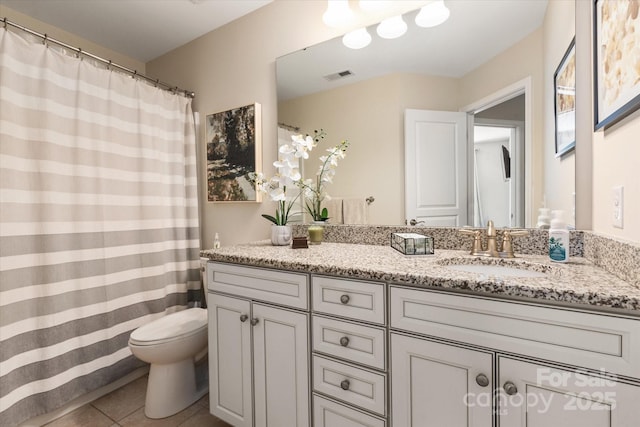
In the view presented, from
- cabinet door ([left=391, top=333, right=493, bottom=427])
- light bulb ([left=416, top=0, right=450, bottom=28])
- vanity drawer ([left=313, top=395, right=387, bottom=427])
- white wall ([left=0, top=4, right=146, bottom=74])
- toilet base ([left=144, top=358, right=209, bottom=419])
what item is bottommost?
toilet base ([left=144, top=358, right=209, bottom=419])

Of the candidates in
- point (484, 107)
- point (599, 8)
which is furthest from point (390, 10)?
point (599, 8)

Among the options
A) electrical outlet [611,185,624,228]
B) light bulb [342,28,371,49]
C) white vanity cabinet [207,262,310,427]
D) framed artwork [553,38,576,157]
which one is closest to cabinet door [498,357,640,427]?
electrical outlet [611,185,624,228]

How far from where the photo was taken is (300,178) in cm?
180

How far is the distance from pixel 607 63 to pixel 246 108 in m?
1.84

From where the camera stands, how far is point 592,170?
111cm

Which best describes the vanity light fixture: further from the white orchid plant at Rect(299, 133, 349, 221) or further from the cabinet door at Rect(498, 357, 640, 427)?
the cabinet door at Rect(498, 357, 640, 427)

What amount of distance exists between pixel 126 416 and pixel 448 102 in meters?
2.37

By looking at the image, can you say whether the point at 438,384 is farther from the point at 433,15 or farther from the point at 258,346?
the point at 433,15

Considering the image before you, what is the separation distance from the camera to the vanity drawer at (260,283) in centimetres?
118

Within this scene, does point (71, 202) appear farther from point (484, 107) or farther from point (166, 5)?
A: point (484, 107)

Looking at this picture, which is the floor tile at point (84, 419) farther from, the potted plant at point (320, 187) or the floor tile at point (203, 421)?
the potted plant at point (320, 187)

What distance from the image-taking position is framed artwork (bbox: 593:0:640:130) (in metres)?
0.77

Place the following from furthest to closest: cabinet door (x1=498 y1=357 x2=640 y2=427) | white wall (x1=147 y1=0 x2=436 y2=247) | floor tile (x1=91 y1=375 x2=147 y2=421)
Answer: white wall (x1=147 y1=0 x2=436 y2=247)
floor tile (x1=91 y1=375 x2=147 y2=421)
cabinet door (x1=498 y1=357 x2=640 y2=427)

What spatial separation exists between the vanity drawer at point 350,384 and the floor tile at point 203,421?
2.59 ft
